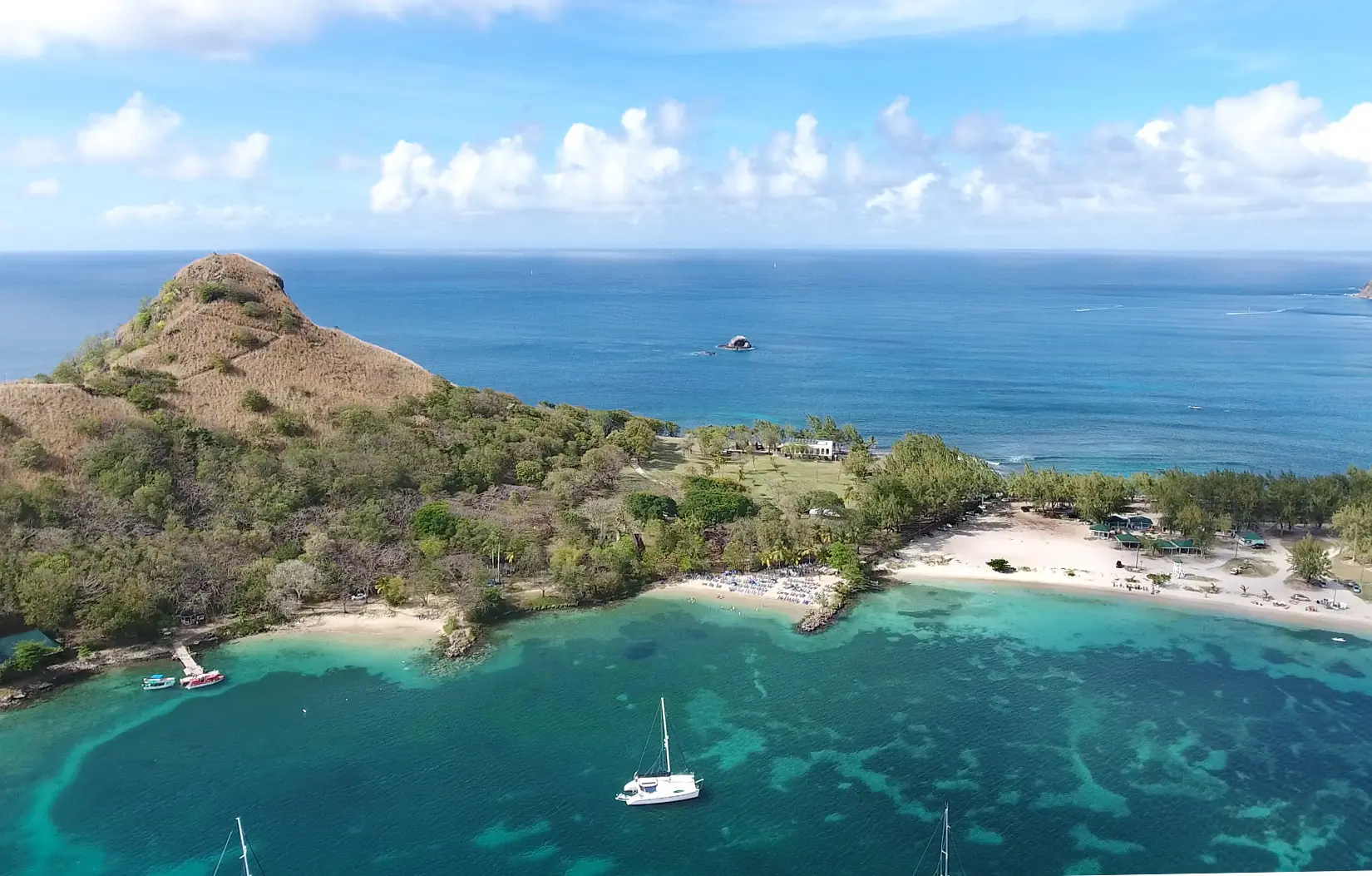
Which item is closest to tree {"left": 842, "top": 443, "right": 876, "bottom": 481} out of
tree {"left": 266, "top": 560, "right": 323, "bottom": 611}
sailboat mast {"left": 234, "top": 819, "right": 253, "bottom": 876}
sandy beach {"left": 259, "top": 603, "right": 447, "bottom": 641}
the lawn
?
the lawn

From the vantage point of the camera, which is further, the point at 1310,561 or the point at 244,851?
the point at 1310,561

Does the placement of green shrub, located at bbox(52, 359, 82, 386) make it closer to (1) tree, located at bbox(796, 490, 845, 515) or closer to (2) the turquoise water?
(2) the turquoise water

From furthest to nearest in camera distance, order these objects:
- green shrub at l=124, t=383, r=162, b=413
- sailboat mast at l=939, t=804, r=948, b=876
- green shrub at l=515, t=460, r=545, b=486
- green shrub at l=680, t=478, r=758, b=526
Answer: green shrub at l=515, t=460, r=545, b=486 < green shrub at l=124, t=383, r=162, b=413 < green shrub at l=680, t=478, r=758, b=526 < sailboat mast at l=939, t=804, r=948, b=876

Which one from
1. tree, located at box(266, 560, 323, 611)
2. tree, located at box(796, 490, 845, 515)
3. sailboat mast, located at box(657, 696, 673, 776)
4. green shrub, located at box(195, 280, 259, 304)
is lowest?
sailboat mast, located at box(657, 696, 673, 776)

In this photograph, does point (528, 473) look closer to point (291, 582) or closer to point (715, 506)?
point (715, 506)

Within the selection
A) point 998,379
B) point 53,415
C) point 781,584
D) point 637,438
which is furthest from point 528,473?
point 998,379

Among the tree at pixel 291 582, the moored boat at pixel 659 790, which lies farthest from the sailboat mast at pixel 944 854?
the tree at pixel 291 582

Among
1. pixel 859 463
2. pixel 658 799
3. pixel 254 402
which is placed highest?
pixel 254 402
